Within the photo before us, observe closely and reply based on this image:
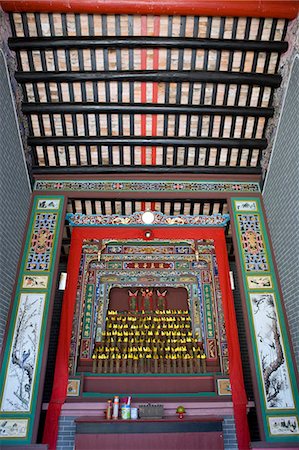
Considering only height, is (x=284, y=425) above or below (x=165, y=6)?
below

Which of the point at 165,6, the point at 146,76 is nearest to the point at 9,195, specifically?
the point at 146,76

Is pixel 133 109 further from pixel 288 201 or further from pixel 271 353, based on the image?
pixel 271 353

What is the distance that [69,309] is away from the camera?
5383 mm

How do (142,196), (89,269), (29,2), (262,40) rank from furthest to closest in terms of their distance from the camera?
(89,269)
(142,196)
(262,40)
(29,2)

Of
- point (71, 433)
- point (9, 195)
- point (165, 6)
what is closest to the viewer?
point (165, 6)

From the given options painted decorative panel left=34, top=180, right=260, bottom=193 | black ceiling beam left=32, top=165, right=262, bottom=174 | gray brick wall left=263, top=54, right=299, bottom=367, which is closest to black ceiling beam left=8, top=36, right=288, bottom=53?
gray brick wall left=263, top=54, right=299, bottom=367

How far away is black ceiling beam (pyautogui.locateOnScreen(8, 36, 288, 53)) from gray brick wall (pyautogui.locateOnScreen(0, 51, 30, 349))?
44cm

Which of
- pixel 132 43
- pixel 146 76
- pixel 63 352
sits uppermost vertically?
pixel 132 43

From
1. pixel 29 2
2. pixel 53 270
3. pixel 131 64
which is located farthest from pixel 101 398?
pixel 29 2

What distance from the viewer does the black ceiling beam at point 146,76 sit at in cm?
508

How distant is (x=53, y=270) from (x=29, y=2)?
339cm

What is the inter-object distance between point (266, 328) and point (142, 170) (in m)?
2.97

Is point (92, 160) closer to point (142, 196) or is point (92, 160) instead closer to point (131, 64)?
point (142, 196)

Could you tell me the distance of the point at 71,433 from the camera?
4.86 meters
